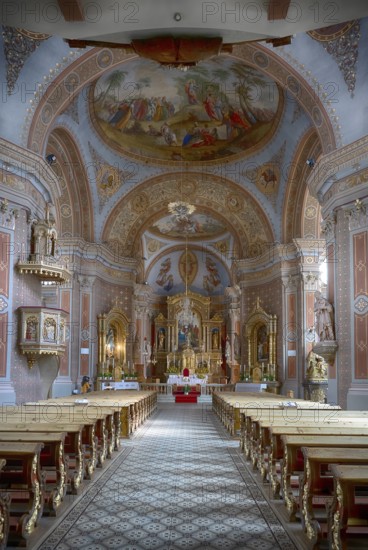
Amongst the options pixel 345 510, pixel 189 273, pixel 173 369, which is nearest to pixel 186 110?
pixel 189 273

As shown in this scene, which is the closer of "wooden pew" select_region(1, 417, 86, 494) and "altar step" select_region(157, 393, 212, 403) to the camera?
"wooden pew" select_region(1, 417, 86, 494)

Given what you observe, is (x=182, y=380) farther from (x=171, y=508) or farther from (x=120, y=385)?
(x=171, y=508)

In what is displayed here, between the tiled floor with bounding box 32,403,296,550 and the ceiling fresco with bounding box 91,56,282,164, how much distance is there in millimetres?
13004

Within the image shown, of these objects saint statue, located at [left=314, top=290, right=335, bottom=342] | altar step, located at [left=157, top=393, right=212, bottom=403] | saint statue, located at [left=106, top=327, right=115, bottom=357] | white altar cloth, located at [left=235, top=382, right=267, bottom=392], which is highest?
saint statue, located at [left=314, top=290, right=335, bottom=342]

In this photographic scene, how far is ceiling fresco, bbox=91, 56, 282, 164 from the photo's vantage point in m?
19.1

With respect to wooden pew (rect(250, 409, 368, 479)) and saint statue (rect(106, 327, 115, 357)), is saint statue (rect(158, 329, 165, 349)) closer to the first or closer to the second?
saint statue (rect(106, 327, 115, 357))

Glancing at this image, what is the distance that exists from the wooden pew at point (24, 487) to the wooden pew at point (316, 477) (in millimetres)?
2290

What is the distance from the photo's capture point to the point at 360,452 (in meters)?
4.77

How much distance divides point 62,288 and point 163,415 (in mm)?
6585

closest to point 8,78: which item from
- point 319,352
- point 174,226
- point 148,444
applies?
point 148,444

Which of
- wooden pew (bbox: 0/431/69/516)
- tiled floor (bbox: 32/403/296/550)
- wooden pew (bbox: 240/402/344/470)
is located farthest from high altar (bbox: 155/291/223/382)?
wooden pew (bbox: 0/431/69/516)

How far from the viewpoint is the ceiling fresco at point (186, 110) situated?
19.1 m

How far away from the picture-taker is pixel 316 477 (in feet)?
16.1

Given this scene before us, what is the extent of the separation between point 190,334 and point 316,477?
30.4m
